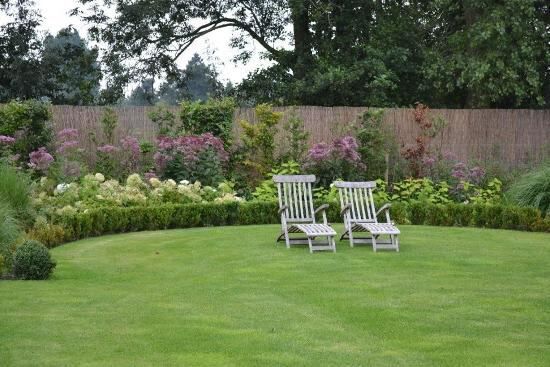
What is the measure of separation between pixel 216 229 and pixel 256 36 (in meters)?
12.7

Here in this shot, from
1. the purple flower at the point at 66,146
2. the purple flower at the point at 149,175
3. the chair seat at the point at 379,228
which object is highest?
the purple flower at the point at 66,146

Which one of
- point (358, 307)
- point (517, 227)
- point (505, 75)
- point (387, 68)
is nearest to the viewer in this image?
point (358, 307)

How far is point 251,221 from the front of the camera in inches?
599

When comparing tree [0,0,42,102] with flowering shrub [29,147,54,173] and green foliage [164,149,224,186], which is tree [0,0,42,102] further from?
green foliage [164,149,224,186]

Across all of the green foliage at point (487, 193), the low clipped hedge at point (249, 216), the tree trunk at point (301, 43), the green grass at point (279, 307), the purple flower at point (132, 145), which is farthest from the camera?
the tree trunk at point (301, 43)

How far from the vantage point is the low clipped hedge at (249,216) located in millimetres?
13785

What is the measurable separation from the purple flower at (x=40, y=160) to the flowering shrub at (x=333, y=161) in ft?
16.0

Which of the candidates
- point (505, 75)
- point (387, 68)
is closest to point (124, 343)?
point (505, 75)

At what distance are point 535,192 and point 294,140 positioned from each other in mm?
5058

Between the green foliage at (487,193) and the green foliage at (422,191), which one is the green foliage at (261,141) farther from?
the green foliage at (487,193)

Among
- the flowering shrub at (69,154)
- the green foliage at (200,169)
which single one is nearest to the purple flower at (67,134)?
the flowering shrub at (69,154)

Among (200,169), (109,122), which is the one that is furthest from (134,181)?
(109,122)

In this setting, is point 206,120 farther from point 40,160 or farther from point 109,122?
point 40,160

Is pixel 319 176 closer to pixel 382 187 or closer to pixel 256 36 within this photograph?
pixel 382 187
